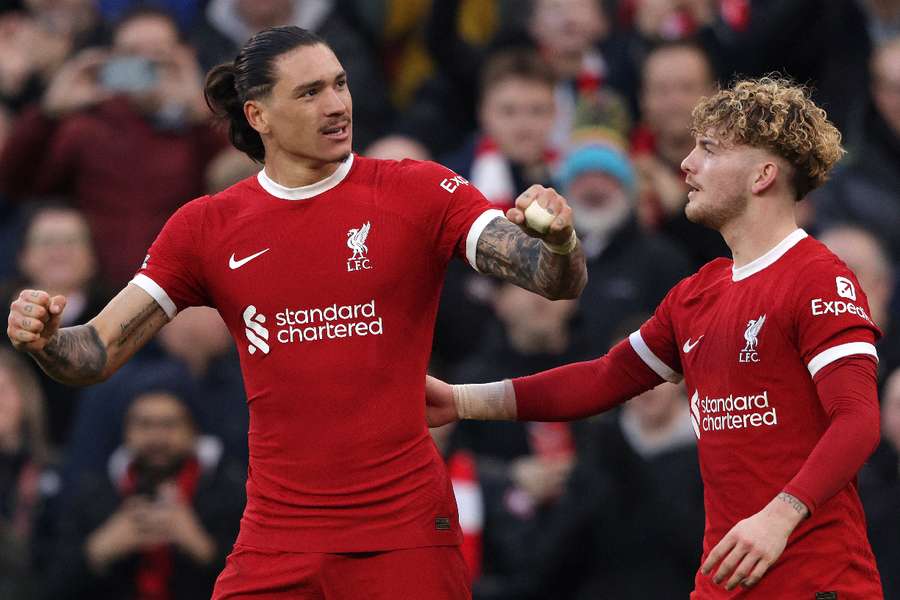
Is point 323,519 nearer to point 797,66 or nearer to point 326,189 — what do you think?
point 326,189

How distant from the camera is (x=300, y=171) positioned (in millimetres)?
6266

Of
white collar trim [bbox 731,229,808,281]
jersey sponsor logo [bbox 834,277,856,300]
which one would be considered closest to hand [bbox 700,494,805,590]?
jersey sponsor logo [bbox 834,277,856,300]

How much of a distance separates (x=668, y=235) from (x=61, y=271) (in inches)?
140

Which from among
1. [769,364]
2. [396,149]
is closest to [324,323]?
[769,364]

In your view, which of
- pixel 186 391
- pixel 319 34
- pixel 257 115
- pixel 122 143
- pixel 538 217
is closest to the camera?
pixel 538 217

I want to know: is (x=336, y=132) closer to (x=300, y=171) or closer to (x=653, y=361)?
(x=300, y=171)

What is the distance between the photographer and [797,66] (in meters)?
11.6

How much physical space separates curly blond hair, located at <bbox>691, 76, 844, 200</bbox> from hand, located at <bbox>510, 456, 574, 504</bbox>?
126 inches

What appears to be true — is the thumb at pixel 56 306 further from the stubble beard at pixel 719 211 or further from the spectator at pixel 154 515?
the spectator at pixel 154 515

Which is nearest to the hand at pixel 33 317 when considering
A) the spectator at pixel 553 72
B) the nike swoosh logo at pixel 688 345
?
the nike swoosh logo at pixel 688 345

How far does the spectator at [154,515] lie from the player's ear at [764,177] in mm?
4037

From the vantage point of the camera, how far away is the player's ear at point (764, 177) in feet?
19.6

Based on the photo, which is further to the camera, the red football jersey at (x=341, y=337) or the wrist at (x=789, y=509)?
the red football jersey at (x=341, y=337)

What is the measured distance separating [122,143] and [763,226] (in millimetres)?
6233
